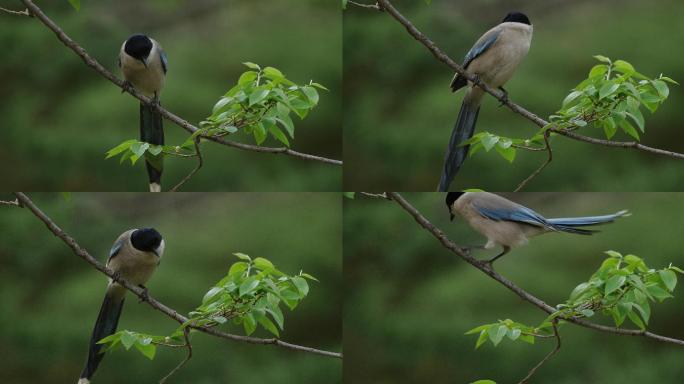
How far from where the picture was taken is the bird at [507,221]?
3.64m

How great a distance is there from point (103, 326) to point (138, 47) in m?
1.03

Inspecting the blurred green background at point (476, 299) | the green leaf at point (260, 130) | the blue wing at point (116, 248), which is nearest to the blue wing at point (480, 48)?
the blurred green background at point (476, 299)

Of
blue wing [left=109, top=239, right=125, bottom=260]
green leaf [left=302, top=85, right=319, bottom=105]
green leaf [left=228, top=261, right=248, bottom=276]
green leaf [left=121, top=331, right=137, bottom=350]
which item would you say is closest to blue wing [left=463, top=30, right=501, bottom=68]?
green leaf [left=302, top=85, right=319, bottom=105]

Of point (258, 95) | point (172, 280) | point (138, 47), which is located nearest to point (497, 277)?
point (258, 95)

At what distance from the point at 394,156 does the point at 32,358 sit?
1.68 metres

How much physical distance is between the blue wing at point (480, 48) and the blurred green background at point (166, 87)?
27.5 inches

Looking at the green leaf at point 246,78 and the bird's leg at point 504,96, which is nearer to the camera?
the green leaf at point 246,78

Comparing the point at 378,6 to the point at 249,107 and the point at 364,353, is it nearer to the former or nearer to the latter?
the point at 249,107

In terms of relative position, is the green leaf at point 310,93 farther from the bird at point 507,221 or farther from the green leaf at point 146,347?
the green leaf at point 146,347

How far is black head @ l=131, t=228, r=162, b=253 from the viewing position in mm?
3719

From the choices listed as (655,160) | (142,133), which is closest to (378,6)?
(142,133)

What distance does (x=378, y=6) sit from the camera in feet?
12.4

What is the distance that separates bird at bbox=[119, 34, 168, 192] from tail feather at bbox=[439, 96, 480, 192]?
42.4 inches

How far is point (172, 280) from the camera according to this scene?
14.0 ft
